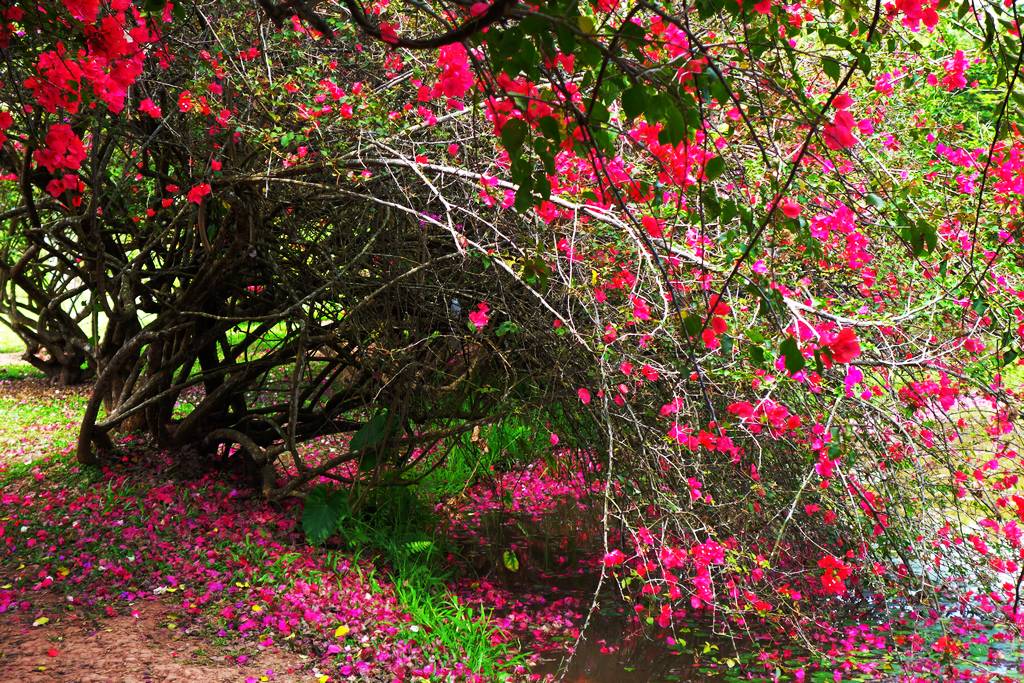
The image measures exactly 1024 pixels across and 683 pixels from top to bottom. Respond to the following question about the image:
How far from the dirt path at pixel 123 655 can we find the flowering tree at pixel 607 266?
1.36m

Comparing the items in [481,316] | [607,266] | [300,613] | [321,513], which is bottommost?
[300,613]

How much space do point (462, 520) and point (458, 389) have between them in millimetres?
1651

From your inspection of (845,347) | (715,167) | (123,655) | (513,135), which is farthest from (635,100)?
(123,655)

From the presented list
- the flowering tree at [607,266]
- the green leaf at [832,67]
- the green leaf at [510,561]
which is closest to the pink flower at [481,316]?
the flowering tree at [607,266]

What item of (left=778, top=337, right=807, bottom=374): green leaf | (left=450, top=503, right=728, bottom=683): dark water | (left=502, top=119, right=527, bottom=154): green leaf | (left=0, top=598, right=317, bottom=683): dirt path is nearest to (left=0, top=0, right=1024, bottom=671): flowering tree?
(left=450, top=503, right=728, bottom=683): dark water

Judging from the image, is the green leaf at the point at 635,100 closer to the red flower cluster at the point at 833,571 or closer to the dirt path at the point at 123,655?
the red flower cluster at the point at 833,571

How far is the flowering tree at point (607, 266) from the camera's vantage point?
10.9ft

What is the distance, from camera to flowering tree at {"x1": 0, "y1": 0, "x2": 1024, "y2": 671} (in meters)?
3.34

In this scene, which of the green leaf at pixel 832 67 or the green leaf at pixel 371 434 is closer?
the green leaf at pixel 832 67

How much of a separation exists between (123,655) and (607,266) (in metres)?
2.75

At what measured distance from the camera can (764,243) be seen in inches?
138

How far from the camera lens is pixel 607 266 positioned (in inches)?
161

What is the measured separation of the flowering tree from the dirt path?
1.36 metres

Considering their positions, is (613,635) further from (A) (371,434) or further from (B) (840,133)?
(B) (840,133)
